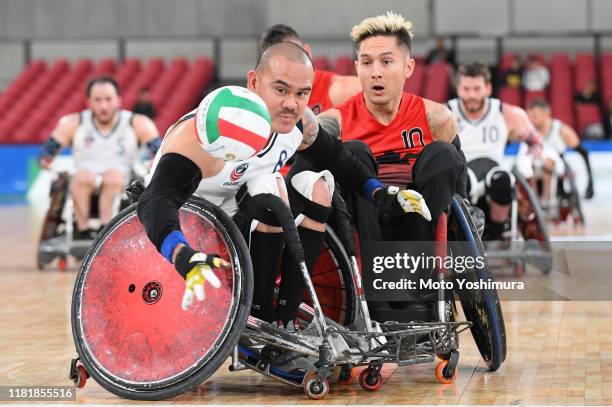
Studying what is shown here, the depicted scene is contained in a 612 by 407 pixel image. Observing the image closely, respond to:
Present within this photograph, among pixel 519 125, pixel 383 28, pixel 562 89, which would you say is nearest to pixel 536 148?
pixel 519 125

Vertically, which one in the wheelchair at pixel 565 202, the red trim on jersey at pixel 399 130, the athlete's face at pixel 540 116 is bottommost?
the wheelchair at pixel 565 202

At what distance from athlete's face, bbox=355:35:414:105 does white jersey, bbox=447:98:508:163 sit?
417cm

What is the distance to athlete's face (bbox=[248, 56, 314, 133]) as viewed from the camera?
4.57 meters

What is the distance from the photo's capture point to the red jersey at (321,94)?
7.82m

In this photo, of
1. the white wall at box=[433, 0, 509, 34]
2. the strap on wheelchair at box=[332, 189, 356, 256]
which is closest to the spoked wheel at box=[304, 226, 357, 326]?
the strap on wheelchair at box=[332, 189, 356, 256]

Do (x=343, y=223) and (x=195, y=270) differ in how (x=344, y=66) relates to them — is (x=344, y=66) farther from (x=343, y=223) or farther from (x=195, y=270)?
(x=195, y=270)

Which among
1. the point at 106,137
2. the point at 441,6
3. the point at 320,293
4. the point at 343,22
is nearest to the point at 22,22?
the point at 343,22

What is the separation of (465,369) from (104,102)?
5.96m

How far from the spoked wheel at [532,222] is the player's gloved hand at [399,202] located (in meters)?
3.78

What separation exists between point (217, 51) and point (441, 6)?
4.06 meters

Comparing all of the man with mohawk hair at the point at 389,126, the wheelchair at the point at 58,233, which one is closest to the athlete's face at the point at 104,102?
the wheelchair at the point at 58,233

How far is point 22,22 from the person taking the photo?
81.1ft

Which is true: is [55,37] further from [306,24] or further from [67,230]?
[67,230]

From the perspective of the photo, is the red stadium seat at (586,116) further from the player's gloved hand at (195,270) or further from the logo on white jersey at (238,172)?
the player's gloved hand at (195,270)
